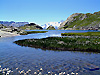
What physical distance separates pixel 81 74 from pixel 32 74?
6.07 metres

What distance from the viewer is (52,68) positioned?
17.8m

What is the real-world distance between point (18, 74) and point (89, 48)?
22262mm

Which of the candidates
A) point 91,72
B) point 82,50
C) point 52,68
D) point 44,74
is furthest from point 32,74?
point 82,50

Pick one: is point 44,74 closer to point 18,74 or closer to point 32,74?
point 32,74

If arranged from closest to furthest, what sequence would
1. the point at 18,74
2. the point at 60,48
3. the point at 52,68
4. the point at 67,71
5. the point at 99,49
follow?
the point at 18,74
the point at 67,71
the point at 52,68
the point at 99,49
the point at 60,48

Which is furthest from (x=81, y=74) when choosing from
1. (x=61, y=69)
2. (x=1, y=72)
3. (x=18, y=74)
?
(x=1, y=72)

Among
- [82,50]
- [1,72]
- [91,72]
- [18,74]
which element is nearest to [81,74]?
[91,72]

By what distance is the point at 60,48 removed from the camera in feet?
113

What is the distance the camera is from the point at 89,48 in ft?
107

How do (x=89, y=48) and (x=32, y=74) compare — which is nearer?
(x=32, y=74)

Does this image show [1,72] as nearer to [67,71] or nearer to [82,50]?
[67,71]

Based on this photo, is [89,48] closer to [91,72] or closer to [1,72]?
[91,72]

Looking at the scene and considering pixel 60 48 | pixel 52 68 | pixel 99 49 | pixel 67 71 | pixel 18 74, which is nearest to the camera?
pixel 18 74

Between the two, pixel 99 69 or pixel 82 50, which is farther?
pixel 82 50
